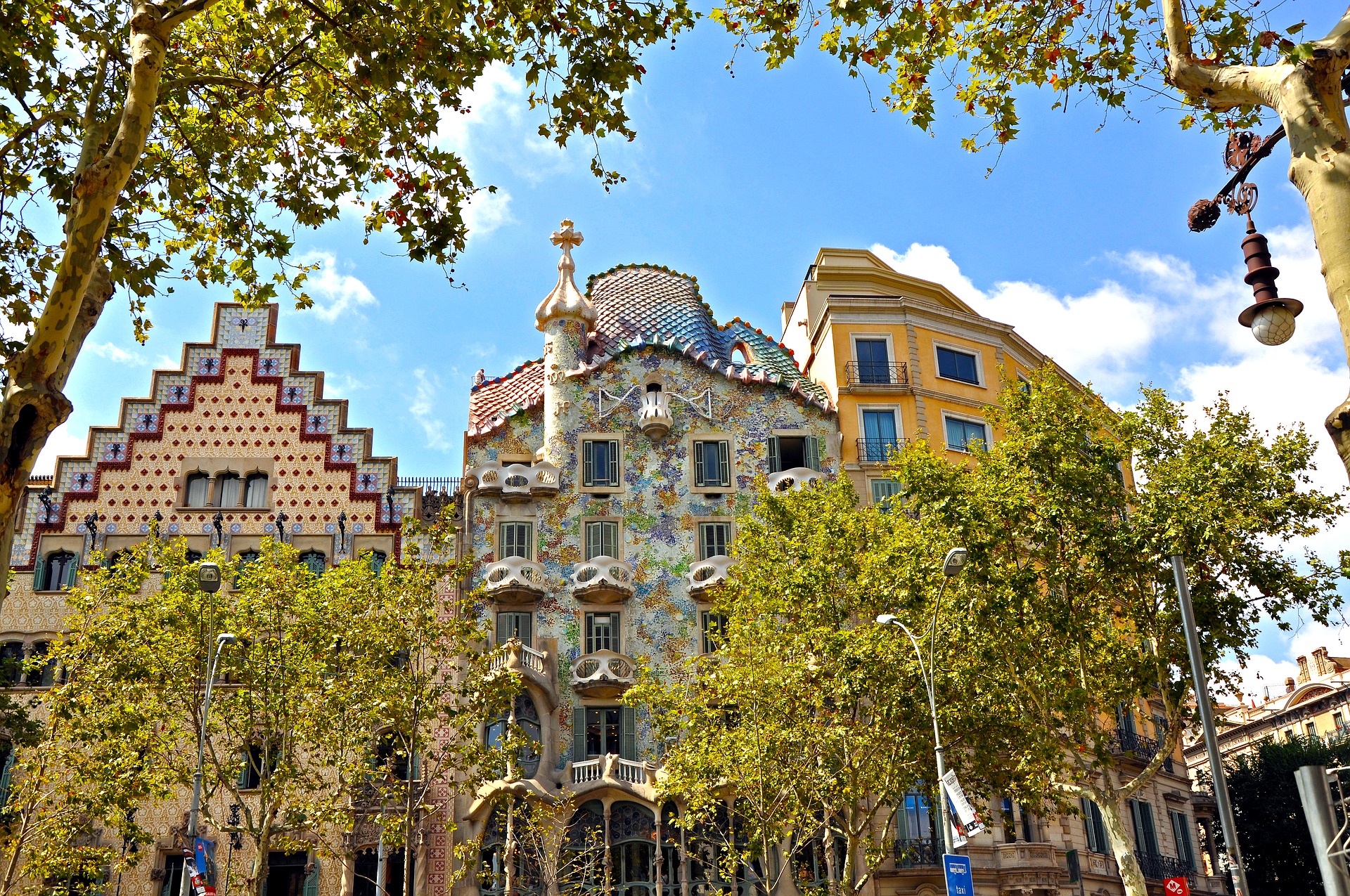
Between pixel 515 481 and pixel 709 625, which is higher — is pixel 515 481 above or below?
above

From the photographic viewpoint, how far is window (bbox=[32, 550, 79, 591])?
33.4 meters

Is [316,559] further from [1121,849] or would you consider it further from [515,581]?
[1121,849]


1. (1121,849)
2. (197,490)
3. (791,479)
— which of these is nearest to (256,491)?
(197,490)

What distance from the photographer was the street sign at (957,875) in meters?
19.6

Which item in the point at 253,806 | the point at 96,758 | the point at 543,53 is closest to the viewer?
the point at 543,53

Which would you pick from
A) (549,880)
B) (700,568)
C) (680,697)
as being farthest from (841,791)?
(700,568)

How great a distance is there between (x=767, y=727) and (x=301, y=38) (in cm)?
1768

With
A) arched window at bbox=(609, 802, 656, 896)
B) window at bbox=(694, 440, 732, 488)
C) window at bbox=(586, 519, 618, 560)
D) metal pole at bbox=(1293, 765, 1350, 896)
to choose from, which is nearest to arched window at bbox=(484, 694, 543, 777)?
arched window at bbox=(609, 802, 656, 896)

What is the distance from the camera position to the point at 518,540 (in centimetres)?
3488

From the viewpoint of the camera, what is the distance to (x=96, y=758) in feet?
81.6

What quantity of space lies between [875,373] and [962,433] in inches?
130

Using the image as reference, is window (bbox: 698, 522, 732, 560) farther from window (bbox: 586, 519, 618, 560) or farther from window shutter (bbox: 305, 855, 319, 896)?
window shutter (bbox: 305, 855, 319, 896)

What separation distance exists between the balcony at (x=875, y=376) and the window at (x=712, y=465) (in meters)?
4.56

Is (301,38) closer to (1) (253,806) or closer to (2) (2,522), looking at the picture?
(2) (2,522)
